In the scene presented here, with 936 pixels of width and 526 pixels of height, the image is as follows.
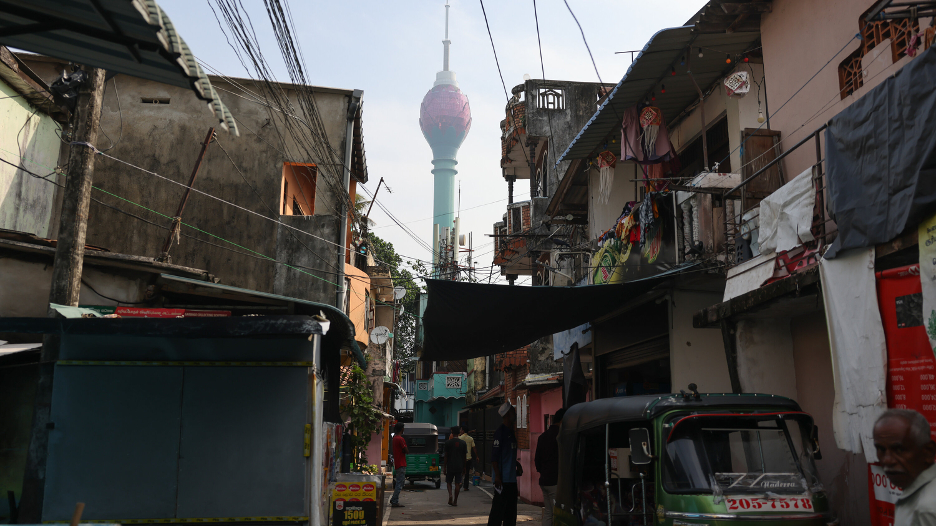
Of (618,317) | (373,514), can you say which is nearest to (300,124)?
(618,317)

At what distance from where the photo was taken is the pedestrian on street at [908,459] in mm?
2877

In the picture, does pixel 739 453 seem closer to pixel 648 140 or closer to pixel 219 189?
pixel 648 140

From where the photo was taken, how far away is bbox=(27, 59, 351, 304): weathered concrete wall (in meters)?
15.7

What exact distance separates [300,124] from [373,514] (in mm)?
9925

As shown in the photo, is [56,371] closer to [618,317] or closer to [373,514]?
[373,514]

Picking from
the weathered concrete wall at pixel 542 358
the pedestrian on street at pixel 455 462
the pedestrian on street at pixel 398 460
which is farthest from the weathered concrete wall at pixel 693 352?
the weathered concrete wall at pixel 542 358

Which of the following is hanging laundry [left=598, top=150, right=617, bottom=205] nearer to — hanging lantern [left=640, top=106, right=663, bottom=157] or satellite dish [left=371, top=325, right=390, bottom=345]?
hanging lantern [left=640, top=106, right=663, bottom=157]

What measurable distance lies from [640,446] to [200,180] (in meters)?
13.1

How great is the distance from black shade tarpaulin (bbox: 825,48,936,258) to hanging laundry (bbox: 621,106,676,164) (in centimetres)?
520

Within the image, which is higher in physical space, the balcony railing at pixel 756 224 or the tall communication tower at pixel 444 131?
the tall communication tower at pixel 444 131

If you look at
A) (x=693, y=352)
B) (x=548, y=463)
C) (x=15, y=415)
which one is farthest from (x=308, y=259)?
(x=693, y=352)

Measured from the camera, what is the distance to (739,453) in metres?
5.63

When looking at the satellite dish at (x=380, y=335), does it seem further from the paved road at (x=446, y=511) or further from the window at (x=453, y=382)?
the window at (x=453, y=382)

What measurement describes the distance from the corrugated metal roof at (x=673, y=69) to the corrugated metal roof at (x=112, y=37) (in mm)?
7505
